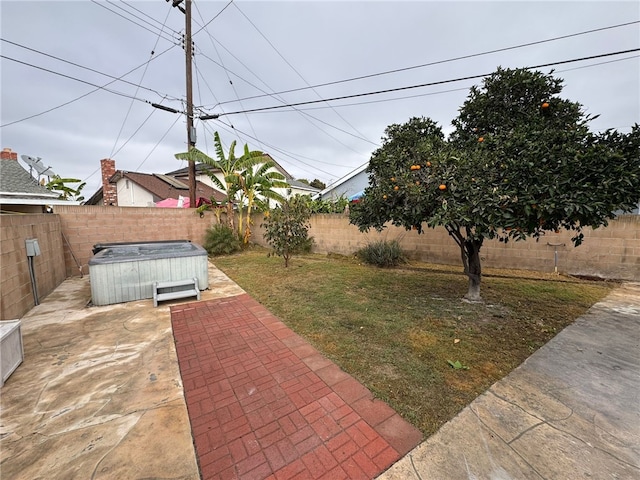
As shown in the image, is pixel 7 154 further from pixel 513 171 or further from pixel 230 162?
pixel 513 171

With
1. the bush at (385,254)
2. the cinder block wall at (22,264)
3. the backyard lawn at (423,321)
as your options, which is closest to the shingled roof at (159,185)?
the cinder block wall at (22,264)

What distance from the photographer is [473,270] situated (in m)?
5.01

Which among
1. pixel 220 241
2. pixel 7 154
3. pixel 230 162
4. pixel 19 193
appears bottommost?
pixel 220 241

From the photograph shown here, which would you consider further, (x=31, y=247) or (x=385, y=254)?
(x=385, y=254)

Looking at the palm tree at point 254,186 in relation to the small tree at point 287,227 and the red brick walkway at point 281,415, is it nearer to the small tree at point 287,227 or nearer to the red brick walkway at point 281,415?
the small tree at point 287,227

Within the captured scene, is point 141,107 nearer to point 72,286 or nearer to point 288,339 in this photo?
point 72,286

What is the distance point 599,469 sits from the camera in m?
1.72

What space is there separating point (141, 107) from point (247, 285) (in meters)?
9.54

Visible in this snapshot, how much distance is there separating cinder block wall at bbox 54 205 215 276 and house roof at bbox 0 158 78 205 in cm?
55

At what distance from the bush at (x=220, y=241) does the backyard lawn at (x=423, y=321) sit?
3.32 meters

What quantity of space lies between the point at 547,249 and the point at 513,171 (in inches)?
206

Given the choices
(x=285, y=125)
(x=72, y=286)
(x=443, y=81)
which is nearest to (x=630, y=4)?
(x=443, y=81)

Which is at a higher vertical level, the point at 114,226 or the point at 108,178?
the point at 108,178

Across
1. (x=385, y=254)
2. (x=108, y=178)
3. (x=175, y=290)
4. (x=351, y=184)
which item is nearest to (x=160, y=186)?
(x=108, y=178)
